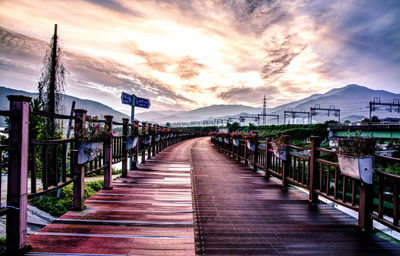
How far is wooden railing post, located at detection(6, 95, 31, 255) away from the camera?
6.56 ft

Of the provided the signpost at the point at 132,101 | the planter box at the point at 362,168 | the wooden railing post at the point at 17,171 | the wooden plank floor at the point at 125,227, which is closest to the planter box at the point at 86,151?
the wooden plank floor at the point at 125,227

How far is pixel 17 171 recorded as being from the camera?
2.02m

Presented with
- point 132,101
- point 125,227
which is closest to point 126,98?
point 132,101

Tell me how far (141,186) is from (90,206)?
1.35m

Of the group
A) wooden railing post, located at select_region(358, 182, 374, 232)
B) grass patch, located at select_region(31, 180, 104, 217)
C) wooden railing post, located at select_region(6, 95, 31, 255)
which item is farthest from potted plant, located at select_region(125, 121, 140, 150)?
grass patch, located at select_region(31, 180, 104, 217)

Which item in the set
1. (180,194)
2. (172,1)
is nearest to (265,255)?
(180,194)

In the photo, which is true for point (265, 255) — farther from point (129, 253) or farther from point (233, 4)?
point (233, 4)

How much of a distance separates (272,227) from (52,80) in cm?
1662

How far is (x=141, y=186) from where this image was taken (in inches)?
182

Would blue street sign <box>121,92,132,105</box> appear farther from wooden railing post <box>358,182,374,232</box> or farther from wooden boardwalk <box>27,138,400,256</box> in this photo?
wooden railing post <box>358,182,374,232</box>

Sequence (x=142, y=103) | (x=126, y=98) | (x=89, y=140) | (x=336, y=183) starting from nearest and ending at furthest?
(x=89, y=140) < (x=336, y=183) < (x=126, y=98) < (x=142, y=103)

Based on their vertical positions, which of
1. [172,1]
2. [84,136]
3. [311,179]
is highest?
[172,1]

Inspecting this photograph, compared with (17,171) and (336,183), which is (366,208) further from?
(17,171)

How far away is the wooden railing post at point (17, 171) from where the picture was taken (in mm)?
1998
